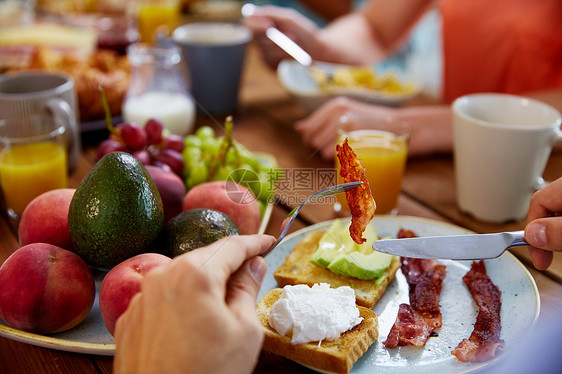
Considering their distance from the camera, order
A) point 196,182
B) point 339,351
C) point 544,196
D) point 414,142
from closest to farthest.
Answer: point 339,351 < point 544,196 < point 196,182 < point 414,142

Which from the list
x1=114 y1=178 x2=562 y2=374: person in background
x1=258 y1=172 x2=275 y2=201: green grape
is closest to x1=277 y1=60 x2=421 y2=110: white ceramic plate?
x1=258 y1=172 x2=275 y2=201: green grape

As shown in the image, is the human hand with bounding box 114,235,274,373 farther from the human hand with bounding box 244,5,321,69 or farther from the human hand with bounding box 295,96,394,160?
the human hand with bounding box 244,5,321,69

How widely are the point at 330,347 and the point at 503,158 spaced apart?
57 centimetres

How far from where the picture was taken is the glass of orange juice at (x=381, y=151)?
40.3 inches

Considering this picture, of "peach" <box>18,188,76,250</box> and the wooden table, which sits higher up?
"peach" <box>18,188,76,250</box>

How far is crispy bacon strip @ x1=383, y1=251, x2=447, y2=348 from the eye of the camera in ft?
2.17

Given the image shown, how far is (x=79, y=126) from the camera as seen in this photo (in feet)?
4.50

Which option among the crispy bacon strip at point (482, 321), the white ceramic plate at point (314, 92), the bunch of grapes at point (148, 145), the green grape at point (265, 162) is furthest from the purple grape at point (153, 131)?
the crispy bacon strip at point (482, 321)

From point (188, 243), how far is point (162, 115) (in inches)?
29.5

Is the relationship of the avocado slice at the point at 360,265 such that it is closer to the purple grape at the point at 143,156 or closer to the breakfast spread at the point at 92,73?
the purple grape at the point at 143,156

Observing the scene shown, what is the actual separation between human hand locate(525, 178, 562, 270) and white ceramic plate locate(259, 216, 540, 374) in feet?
0.14

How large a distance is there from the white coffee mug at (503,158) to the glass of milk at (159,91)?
2.38 ft

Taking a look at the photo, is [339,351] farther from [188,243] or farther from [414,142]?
[414,142]

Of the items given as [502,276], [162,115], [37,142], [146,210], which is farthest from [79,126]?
[502,276]
